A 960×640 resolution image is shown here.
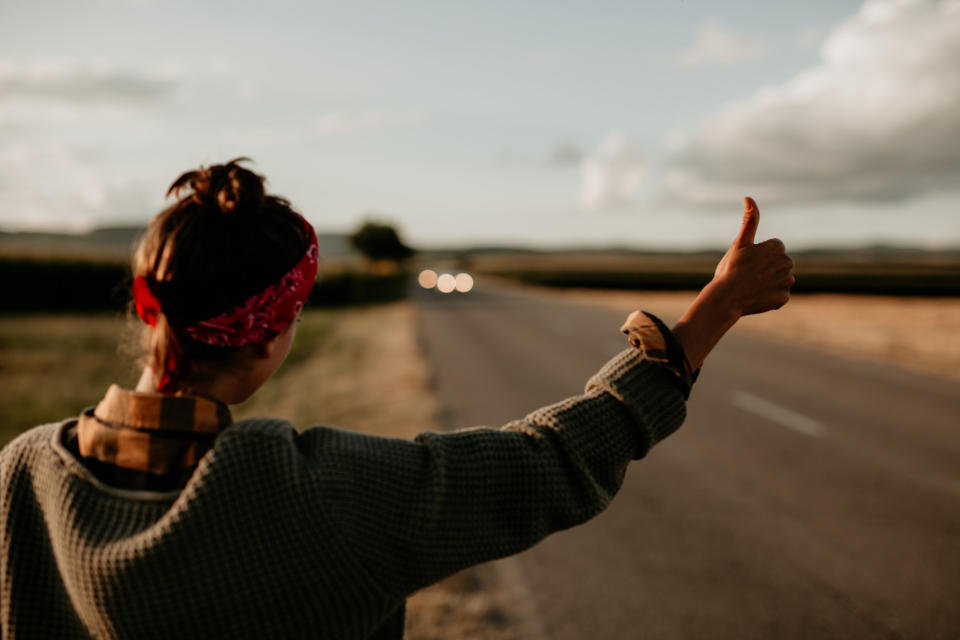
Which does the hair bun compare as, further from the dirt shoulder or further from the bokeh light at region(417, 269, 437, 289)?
the bokeh light at region(417, 269, 437, 289)

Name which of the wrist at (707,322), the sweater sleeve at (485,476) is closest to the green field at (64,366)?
the sweater sleeve at (485,476)

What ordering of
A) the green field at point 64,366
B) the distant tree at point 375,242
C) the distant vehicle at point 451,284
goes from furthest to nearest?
the distant tree at point 375,242
the distant vehicle at point 451,284
the green field at point 64,366

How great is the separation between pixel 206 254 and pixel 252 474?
15.0 inches

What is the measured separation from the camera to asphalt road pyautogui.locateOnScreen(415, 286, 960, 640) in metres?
3.63

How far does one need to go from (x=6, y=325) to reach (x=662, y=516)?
28.2m

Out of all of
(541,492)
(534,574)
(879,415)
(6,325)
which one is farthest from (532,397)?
(6,325)

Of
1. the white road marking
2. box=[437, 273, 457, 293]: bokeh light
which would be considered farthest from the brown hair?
box=[437, 273, 457, 293]: bokeh light

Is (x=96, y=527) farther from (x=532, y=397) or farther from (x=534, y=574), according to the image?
(x=532, y=397)

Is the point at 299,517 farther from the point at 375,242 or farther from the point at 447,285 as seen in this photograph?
the point at 375,242

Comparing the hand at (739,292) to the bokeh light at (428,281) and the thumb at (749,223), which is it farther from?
the bokeh light at (428,281)

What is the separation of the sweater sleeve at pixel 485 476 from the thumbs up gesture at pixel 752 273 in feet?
0.65

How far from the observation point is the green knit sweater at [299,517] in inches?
43.4

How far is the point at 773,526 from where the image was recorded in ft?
16.0

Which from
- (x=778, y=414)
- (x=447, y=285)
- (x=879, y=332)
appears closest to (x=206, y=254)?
(x=778, y=414)
